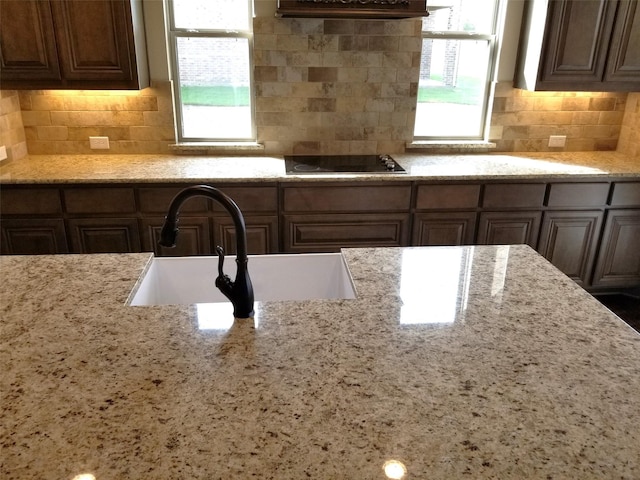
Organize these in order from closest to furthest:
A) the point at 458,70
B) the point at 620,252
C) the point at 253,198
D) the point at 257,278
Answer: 1. the point at 257,278
2. the point at 253,198
3. the point at 620,252
4. the point at 458,70

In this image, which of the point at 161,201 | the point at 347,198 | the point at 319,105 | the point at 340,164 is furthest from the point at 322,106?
the point at 161,201

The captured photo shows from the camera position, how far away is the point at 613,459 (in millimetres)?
876

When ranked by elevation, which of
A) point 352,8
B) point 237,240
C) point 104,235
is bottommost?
point 104,235

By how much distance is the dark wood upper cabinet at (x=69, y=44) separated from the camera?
2.80 meters

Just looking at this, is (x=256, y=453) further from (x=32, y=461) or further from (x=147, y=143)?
(x=147, y=143)

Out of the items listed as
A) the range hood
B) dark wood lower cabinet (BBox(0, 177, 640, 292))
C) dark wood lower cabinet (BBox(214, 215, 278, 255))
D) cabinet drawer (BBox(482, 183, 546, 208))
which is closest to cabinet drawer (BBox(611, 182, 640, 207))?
dark wood lower cabinet (BBox(0, 177, 640, 292))

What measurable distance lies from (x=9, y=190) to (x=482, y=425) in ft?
9.41

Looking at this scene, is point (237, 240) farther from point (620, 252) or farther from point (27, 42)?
point (620, 252)

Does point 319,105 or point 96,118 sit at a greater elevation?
point 319,105

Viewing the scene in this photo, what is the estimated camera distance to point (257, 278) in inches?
65.6

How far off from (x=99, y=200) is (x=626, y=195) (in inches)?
129

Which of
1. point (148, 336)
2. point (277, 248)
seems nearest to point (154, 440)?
point (148, 336)

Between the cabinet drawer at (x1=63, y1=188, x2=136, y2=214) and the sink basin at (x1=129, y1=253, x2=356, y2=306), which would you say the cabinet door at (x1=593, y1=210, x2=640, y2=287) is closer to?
the sink basin at (x1=129, y1=253, x2=356, y2=306)

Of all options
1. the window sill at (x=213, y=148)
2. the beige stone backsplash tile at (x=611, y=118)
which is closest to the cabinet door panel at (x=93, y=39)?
the window sill at (x=213, y=148)
